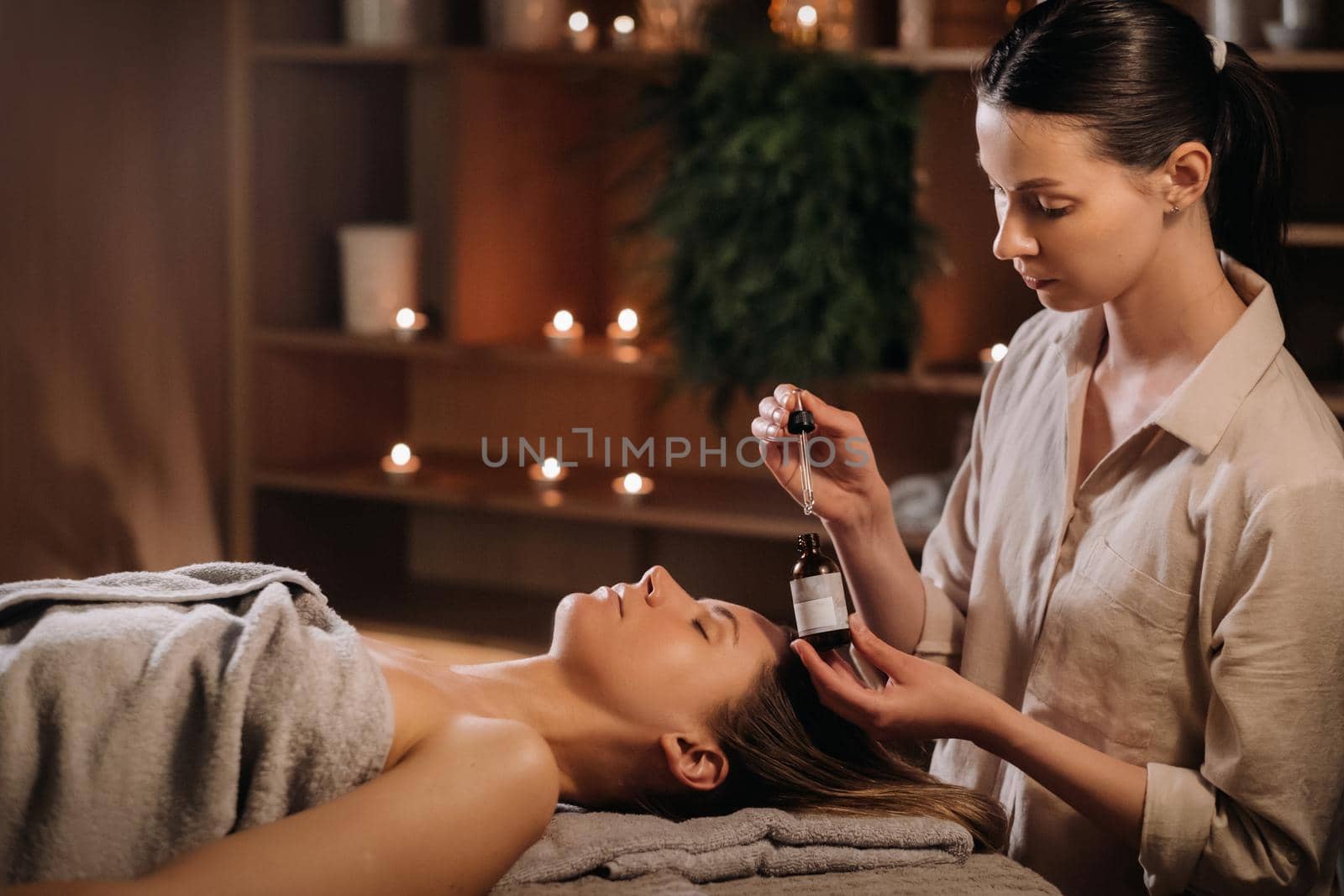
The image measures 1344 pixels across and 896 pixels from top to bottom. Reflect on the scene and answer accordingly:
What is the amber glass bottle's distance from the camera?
153cm

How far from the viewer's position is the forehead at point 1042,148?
1.42 m

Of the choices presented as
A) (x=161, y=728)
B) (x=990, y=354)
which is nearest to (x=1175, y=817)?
(x=161, y=728)

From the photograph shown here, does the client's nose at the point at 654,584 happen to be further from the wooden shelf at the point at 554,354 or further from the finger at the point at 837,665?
the wooden shelf at the point at 554,354

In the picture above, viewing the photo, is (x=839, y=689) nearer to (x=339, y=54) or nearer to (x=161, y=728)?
(x=161, y=728)

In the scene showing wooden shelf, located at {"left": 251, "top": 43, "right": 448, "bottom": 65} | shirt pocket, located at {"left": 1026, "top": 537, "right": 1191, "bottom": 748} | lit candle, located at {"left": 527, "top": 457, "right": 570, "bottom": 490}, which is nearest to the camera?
shirt pocket, located at {"left": 1026, "top": 537, "right": 1191, "bottom": 748}

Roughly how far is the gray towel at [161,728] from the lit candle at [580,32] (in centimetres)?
217

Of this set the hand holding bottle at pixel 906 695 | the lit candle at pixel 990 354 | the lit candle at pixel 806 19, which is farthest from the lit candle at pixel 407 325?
the hand holding bottle at pixel 906 695

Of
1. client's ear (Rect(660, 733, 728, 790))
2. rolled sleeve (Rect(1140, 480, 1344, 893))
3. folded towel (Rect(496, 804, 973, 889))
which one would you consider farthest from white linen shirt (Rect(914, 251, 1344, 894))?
client's ear (Rect(660, 733, 728, 790))

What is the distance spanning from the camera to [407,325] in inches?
135

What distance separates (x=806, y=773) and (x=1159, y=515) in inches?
19.4

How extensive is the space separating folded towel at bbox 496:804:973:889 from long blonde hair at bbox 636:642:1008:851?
42 millimetres

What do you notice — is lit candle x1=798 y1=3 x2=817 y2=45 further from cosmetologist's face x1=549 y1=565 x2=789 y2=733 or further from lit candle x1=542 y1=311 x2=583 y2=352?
cosmetologist's face x1=549 y1=565 x2=789 y2=733

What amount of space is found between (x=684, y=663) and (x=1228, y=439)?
656 millimetres

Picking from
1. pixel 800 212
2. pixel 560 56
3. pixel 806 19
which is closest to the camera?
pixel 800 212
